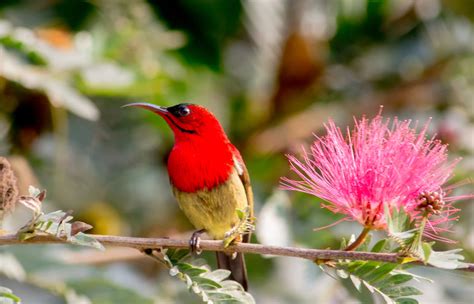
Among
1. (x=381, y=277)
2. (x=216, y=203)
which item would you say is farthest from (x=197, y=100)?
(x=381, y=277)

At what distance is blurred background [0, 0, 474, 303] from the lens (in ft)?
12.9

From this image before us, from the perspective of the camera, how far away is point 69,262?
394 centimetres

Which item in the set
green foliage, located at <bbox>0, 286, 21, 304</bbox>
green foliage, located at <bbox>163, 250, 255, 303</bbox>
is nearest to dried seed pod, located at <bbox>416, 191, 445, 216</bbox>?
green foliage, located at <bbox>163, 250, 255, 303</bbox>

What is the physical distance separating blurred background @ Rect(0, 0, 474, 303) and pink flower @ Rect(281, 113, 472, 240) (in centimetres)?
136

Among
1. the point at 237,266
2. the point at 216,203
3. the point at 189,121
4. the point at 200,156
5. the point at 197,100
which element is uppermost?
the point at 197,100

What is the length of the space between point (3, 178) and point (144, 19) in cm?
272

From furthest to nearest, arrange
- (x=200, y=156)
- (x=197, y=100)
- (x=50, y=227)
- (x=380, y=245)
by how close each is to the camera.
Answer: (x=197, y=100) → (x=200, y=156) → (x=380, y=245) → (x=50, y=227)

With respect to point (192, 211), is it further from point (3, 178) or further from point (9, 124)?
point (9, 124)

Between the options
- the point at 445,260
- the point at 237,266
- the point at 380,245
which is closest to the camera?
the point at 445,260

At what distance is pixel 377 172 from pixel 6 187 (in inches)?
38.6

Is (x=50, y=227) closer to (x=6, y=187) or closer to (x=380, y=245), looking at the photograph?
(x=6, y=187)

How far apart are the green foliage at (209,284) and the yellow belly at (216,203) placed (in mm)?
905

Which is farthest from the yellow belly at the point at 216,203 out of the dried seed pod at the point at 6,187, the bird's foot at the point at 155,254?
the dried seed pod at the point at 6,187

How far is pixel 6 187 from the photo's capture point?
7.49 feet
